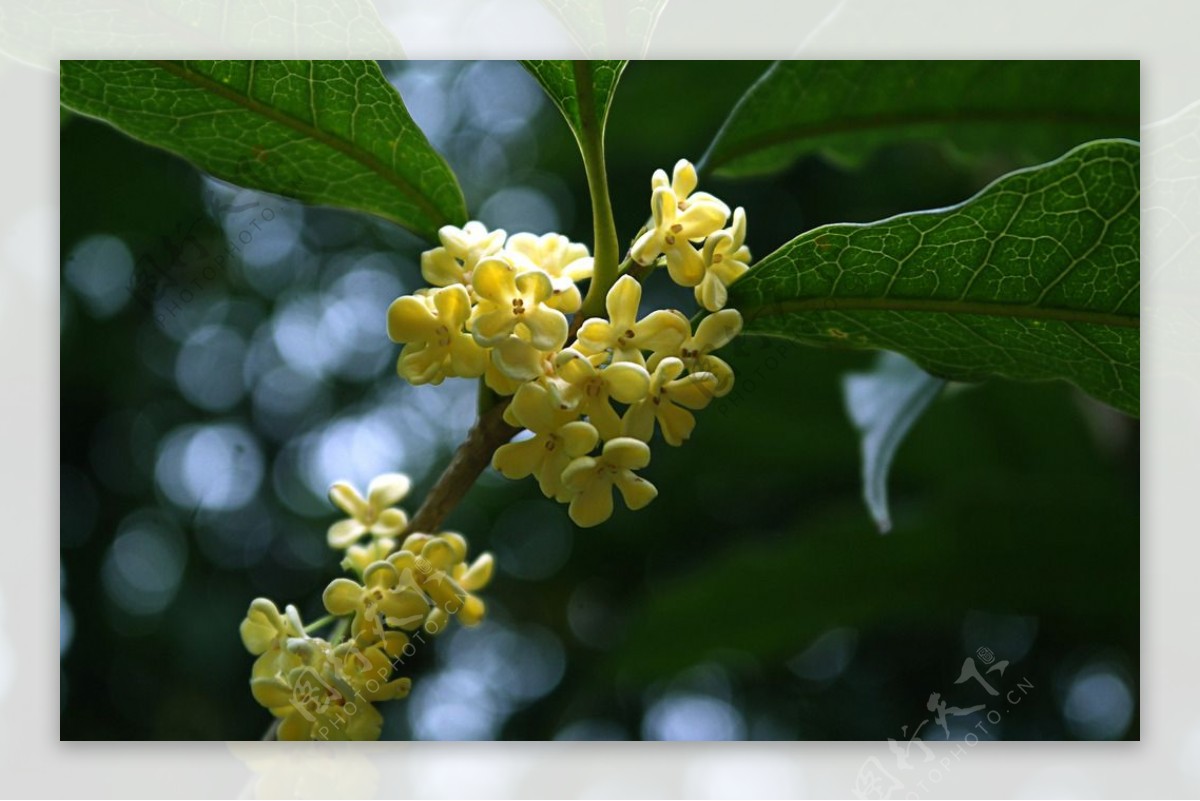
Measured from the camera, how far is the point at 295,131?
4.00 feet

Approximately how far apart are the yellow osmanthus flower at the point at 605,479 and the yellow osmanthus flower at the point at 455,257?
203mm

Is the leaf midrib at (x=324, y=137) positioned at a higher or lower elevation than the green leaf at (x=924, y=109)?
lower

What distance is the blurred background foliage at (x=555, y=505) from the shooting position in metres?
1.92

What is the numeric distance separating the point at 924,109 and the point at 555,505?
171 centimetres

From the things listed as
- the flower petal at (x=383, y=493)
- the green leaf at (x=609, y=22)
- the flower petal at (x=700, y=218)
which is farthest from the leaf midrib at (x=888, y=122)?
the flower petal at (x=383, y=493)

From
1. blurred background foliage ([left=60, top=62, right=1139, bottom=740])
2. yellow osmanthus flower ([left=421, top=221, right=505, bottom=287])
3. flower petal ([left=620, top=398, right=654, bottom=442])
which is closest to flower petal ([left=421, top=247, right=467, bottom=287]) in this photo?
yellow osmanthus flower ([left=421, top=221, right=505, bottom=287])

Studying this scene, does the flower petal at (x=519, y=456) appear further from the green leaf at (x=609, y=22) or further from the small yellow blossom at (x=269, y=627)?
the green leaf at (x=609, y=22)

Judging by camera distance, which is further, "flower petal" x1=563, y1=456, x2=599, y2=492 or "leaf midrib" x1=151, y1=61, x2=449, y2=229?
"leaf midrib" x1=151, y1=61, x2=449, y2=229

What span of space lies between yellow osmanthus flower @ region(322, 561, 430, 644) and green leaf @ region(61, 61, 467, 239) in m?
0.38

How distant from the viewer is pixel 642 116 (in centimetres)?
201

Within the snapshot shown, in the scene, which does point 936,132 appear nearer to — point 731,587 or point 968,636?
point 731,587

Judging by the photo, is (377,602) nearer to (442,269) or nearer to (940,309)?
(442,269)

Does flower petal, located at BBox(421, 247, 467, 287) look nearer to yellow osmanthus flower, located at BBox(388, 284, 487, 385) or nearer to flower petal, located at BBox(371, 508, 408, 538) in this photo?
yellow osmanthus flower, located at BBox(388, 284, 487, 385)

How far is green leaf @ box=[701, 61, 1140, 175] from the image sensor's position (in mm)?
1307
